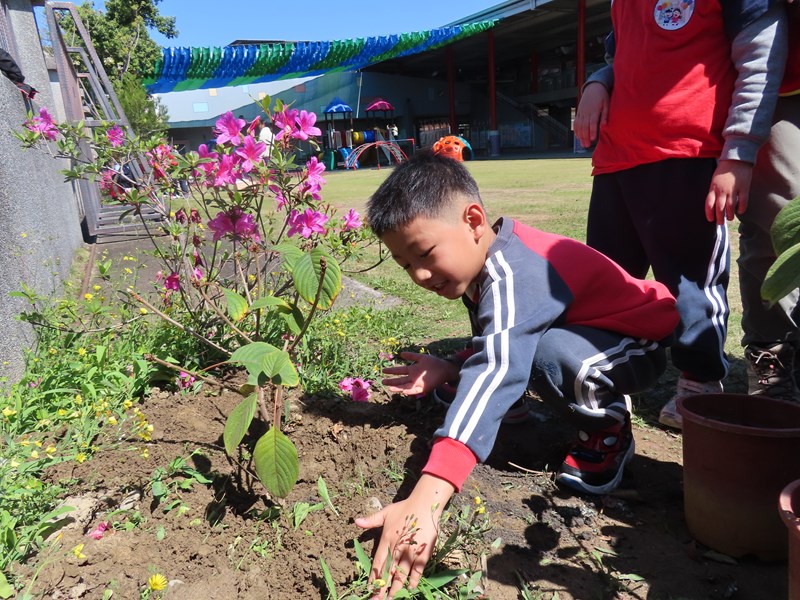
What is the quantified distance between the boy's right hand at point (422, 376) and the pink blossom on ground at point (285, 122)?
0.77 m

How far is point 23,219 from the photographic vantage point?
9.94 ft

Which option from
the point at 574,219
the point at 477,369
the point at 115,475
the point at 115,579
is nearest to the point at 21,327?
the point at 115,475

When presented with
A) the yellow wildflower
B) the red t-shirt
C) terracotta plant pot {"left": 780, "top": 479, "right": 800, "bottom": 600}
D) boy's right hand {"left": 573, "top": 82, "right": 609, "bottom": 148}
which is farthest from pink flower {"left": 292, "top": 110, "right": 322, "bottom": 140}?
terracotta plant pot {"left": 780, "top": 479, "right": 800, "bottom": 600}

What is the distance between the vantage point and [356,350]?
2.52 meters

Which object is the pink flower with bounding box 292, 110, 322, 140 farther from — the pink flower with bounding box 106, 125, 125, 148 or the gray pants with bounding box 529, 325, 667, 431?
the gray pants with bounding box 529, 325, 667, 431

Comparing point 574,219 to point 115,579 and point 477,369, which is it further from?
point 115,579

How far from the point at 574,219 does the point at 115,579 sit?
5451 mm

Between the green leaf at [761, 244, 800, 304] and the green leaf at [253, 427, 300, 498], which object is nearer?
the green leaf at [761, 244, 800, 304]

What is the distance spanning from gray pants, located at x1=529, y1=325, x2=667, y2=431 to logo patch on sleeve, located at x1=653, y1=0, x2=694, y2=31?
937mm

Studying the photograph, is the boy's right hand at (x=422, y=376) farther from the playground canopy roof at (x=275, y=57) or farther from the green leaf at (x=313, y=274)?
the playground canopy roof at (x=275, y=57)

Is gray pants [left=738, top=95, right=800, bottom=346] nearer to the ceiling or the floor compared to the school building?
nearer to the floor

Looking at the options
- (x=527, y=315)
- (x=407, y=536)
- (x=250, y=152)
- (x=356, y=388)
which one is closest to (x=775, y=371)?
(x=527, y=315)

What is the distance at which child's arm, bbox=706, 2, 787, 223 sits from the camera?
1.63 meters

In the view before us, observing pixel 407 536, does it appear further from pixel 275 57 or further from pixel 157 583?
pixel 275 57
